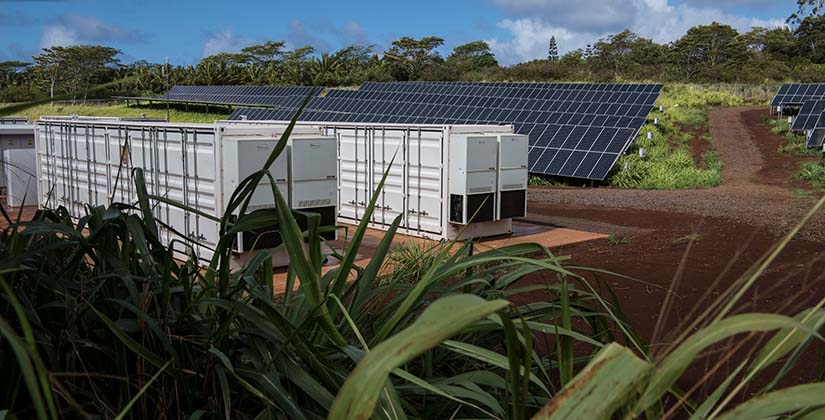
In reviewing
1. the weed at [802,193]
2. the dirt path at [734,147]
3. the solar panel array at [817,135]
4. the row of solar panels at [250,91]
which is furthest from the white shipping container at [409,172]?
the row of solar panels at [250,91]

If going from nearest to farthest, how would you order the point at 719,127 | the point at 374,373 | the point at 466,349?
the point at 374,373
the point at 466,349
the point at 719,127

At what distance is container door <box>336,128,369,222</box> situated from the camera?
14.1 m

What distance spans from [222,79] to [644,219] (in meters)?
47.8

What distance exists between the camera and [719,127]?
30594mm

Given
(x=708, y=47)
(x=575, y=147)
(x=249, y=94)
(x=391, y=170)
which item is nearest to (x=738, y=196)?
(x=575, y=147)

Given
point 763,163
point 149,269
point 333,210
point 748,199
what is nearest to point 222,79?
point 763,163

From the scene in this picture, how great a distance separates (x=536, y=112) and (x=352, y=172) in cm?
1207

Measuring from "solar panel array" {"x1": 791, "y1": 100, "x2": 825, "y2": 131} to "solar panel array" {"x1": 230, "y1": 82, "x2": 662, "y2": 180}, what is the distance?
4.79m

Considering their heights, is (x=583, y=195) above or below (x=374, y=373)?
below

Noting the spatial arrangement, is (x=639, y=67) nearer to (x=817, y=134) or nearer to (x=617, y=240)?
(x=817, y=134)

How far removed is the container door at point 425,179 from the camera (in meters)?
12.8

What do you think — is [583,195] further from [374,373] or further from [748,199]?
[374,373]

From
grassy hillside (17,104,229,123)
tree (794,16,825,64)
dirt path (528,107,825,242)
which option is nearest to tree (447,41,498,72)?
tree (794,16,825,64)

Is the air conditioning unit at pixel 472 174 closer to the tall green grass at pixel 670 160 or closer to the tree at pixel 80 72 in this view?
the tree at pixel 80 72
